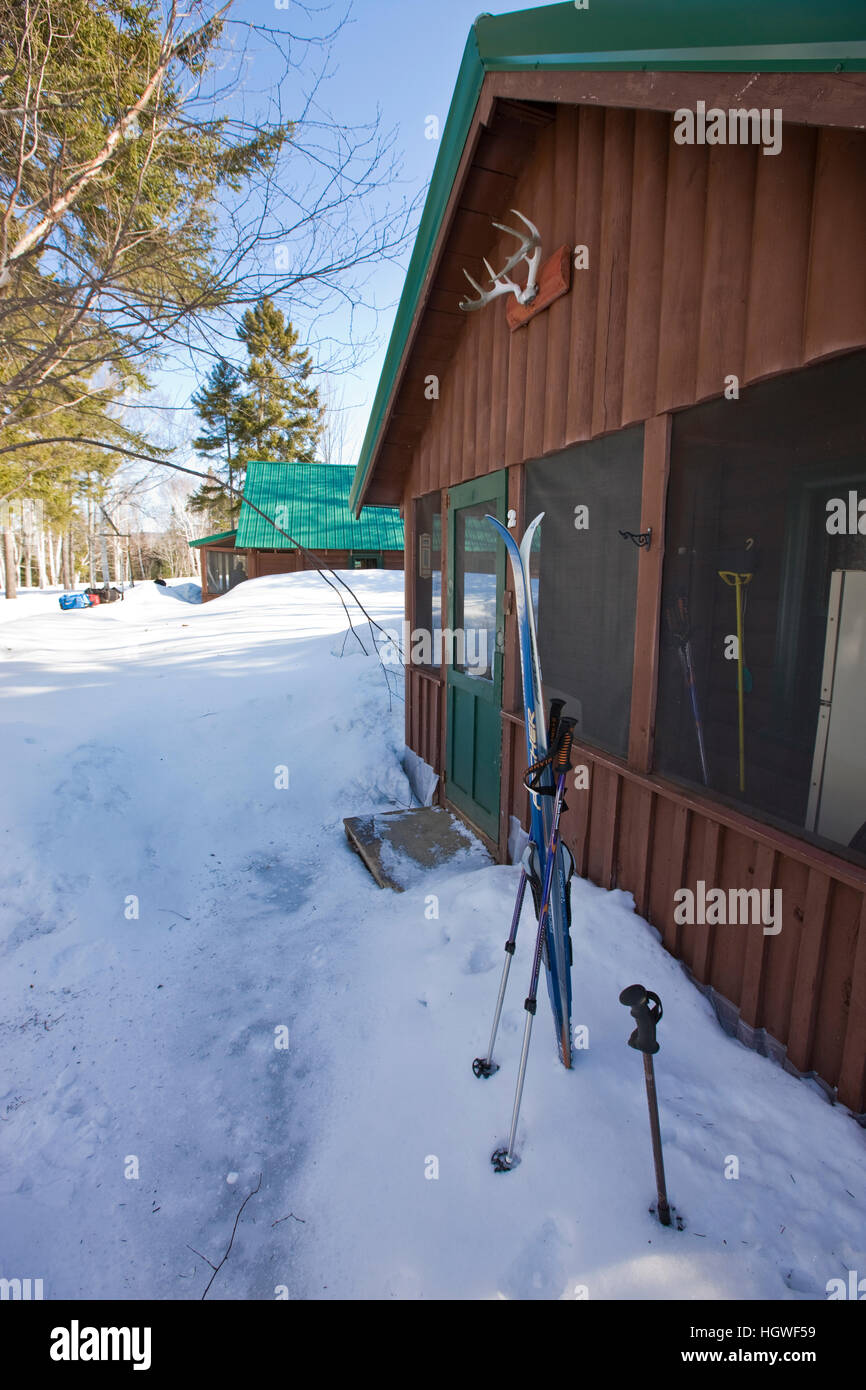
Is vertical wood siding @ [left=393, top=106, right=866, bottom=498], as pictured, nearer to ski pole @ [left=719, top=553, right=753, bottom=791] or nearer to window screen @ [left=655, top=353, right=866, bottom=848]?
window screen @ [left=655, top=353, right=866, bottom=848]

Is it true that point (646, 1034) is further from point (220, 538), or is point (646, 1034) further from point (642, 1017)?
point (220, 538)

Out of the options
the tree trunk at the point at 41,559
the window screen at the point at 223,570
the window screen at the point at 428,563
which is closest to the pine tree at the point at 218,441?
the window screen at the point at 223,570

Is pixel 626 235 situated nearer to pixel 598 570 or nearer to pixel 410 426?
pixel 598 570

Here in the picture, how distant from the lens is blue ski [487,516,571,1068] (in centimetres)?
215

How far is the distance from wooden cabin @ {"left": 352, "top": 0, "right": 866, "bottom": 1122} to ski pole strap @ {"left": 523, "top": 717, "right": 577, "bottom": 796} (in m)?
0.88

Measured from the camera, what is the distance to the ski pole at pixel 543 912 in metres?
2.04

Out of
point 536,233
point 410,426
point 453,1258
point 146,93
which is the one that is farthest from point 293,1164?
point 146,93

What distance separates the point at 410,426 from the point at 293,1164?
5.35 m

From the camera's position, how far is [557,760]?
207 cm

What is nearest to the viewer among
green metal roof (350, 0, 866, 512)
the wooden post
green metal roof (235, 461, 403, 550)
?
green metal roof (350, 0, 866, 512)

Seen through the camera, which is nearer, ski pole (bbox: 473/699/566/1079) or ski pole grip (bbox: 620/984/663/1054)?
ski pole grip (bbox: 620/984/663/1054)

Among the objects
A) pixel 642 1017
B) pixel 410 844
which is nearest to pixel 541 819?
pixel 642 1017

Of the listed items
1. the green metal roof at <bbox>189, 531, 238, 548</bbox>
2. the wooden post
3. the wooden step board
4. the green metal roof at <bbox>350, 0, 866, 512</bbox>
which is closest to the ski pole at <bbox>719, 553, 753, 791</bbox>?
the wooden post

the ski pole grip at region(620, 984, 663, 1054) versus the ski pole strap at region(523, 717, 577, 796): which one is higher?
the ski pole strap at region(523, 717, 577, 796)
